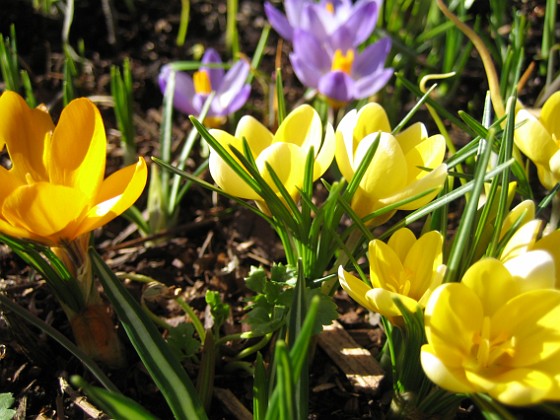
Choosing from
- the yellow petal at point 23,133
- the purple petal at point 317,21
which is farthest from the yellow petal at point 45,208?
Answer: the purple petal at point 317,21

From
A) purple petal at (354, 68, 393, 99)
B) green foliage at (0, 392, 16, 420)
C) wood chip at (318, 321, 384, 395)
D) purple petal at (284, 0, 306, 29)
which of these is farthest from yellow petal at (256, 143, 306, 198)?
purple petal at (284, 0, 306, 29)

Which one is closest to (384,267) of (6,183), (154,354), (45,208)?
(154,354)

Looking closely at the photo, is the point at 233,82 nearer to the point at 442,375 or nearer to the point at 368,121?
the point at 368,121

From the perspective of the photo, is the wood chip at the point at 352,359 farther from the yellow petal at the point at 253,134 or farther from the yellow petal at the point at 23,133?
the yellow petal at the point at 23,133

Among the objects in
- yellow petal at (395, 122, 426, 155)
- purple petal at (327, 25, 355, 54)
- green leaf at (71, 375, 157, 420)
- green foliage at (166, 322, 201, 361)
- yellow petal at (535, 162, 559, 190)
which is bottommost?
green foliage at (166, 322, 201, 361)

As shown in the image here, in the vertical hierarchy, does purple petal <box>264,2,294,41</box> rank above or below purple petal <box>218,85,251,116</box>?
above

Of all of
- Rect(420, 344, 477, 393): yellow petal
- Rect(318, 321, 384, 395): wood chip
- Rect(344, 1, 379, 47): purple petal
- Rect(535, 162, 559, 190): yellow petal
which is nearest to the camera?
Rect(420, 344, 477, 393): yellow petal

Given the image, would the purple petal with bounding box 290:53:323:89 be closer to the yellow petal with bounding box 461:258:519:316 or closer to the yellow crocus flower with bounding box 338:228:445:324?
the yellow crocus flower with bounding box 338:228:445:324
